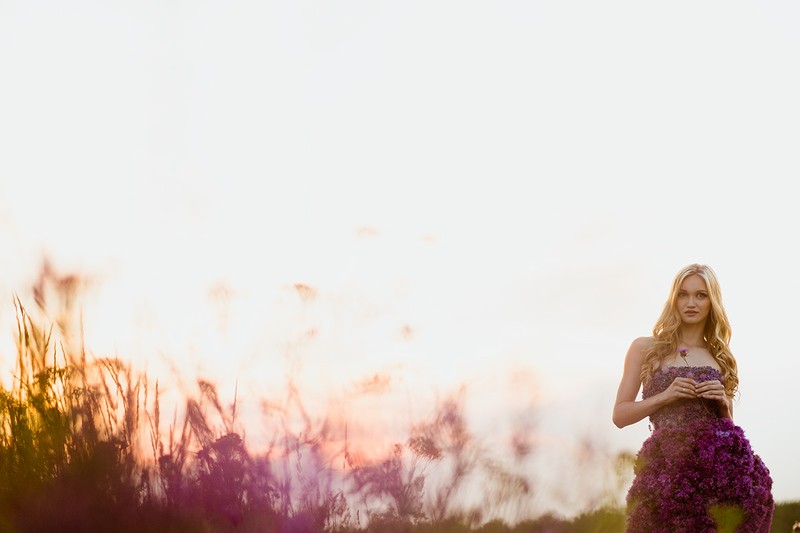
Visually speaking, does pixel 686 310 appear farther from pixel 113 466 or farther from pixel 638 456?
pixel 113 466

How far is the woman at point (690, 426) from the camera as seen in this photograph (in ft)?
18.7

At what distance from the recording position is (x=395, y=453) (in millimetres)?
6074

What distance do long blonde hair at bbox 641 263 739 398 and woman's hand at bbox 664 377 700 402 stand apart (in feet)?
1.34

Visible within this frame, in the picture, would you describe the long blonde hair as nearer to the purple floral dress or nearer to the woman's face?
the woman's face

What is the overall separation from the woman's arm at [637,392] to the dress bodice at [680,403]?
69mm

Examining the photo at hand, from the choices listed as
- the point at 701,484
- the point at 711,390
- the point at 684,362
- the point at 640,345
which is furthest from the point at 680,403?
the point at 701,484

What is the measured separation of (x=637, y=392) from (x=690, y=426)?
499 mm

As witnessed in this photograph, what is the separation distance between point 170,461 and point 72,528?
620 millimetres

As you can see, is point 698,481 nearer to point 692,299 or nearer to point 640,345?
point 640,345

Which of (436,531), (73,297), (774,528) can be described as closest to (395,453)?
(436,531)

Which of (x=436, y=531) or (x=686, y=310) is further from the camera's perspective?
(x=686, y=310)

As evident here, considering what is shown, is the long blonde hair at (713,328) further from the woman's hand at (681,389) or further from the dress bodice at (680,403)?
the woman's hand at (681,389)

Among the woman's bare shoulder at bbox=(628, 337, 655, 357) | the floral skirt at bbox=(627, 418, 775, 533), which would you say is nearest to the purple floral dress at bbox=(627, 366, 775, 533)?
the floral skirt at bbox=(627, 418, 775, 533)

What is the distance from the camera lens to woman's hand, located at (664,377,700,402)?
589 centimetres
